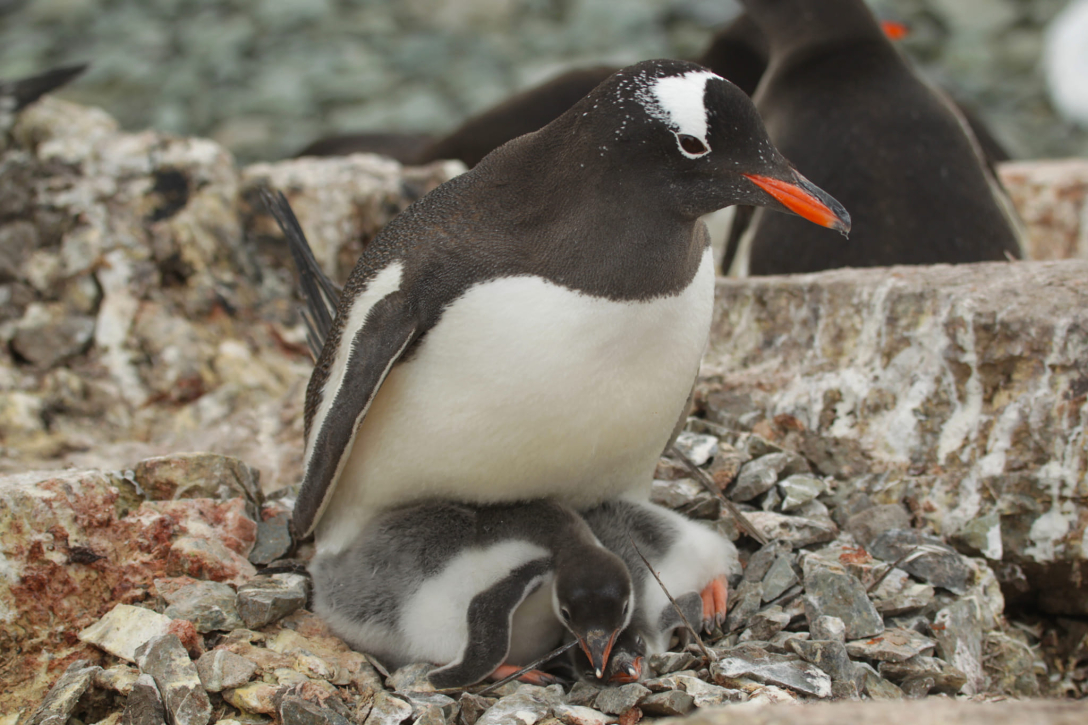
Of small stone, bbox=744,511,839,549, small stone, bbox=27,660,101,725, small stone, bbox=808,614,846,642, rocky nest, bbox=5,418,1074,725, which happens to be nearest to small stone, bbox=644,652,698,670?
rocky nest, bbox=5,418,1074,725

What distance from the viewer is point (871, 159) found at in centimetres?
326

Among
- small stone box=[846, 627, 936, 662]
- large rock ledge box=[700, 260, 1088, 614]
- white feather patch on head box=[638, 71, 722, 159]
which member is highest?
white feather patch on head box=[638, 71, 722, 159]

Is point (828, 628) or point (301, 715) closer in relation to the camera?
point (301, 715)

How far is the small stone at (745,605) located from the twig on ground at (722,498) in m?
0.12

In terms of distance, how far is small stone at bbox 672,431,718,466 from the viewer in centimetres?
242

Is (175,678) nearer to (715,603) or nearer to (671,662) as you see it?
(671,662)

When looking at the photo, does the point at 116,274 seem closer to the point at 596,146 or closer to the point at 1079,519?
A: the point at 596,146

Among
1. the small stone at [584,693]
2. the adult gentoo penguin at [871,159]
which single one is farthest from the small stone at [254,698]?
the adult gentoo penguin at [871,159]

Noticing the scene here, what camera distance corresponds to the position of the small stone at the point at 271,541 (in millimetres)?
2080

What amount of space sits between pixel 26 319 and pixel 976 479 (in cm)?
261

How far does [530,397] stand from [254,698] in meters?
0.63

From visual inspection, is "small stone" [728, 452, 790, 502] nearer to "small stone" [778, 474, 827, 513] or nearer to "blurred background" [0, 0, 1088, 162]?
"small stone" [778, 474, 827, 513]

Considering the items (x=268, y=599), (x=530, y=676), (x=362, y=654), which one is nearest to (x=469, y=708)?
(x=530, y=676)

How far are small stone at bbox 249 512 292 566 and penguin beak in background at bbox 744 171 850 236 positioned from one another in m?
1.14
